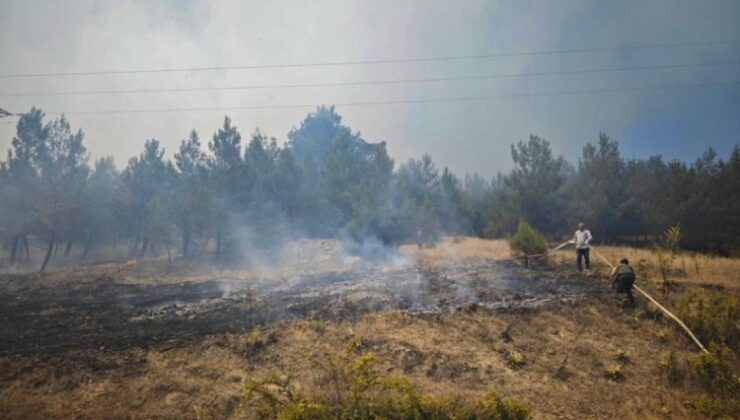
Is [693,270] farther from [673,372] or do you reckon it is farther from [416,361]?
[416,361]

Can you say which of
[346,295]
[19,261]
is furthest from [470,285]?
[19,261]

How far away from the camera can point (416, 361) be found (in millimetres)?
9094

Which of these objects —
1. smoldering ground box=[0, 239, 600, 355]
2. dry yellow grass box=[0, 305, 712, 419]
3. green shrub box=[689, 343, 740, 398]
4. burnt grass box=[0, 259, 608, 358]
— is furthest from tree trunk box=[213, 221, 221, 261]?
green shrub box=[689, 343, 740, 398]

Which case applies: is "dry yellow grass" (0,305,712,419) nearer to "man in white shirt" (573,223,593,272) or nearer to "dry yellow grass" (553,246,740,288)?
"dry yellow grass" (553,246,740,288)

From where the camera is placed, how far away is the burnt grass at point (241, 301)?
1150 cm

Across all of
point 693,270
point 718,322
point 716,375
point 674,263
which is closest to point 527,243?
point 674,263

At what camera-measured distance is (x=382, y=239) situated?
92.8 feet

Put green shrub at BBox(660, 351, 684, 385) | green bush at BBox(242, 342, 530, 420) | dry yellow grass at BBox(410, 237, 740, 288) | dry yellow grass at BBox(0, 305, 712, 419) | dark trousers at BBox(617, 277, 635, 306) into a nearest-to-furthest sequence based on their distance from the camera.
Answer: green bush at BBox(242, 342, 530, 420) < dry yellow grass at BBox(0, 305, 712, 419) < green shrub at BBox(660, 351, 684, 385) < dark trousers at BBox(617, 277, 635, 306) < dry yellow grass at BBox(410, 237, 740, 288)

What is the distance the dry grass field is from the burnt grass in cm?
21

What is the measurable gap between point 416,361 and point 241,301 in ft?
29.3

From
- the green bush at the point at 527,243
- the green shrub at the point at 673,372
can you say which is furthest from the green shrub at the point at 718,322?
the green bush at the point at 527,243

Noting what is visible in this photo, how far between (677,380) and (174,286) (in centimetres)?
2204

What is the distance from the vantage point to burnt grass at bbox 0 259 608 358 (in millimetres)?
11505

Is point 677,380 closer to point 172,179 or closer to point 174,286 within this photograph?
point 174,286
